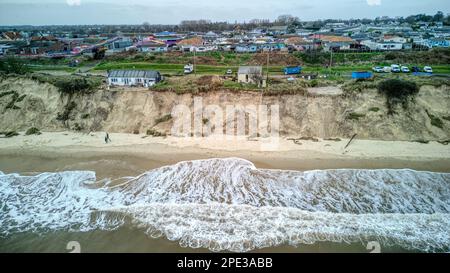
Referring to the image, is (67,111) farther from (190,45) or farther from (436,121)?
(190,45)

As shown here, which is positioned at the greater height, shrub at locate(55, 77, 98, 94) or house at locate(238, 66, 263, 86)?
house at locate(238, 66, 263, 86)

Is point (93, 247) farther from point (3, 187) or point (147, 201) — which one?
point (3, 187)

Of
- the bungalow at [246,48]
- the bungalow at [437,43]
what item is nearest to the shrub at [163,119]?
the bungalow at [246,48]

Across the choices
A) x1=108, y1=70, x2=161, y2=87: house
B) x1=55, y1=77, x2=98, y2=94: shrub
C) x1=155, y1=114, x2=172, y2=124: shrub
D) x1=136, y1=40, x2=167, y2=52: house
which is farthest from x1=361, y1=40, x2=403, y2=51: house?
x1=55, y1=77, x2=98, y2=94: shrub

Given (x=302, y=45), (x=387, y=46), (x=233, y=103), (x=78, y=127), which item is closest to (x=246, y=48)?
(x=302, y=45)
